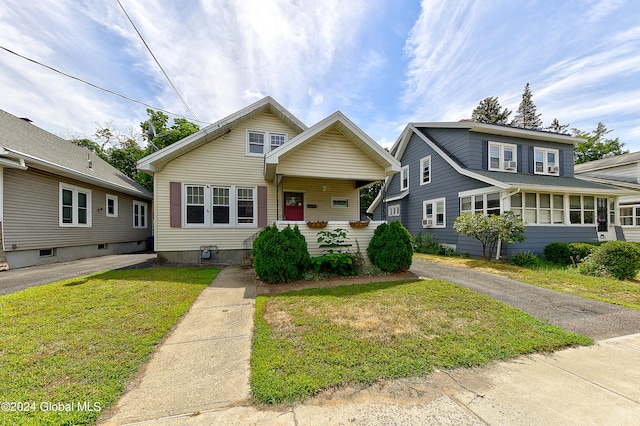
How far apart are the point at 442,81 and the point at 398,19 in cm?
461

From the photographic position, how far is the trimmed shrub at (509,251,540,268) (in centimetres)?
930

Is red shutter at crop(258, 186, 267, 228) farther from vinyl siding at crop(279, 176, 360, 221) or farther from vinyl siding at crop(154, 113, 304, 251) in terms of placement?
vinyl siding at crop(279, 176, 360, 221)

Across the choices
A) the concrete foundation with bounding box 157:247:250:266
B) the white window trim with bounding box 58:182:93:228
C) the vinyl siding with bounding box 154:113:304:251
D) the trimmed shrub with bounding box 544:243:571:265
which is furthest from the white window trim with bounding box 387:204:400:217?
the white window trim with bounding box 58:182:93:228

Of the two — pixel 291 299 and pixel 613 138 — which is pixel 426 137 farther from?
pixel 613 138

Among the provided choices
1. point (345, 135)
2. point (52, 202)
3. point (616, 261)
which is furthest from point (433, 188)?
point (52, 202)

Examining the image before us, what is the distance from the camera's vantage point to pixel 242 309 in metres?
4.80

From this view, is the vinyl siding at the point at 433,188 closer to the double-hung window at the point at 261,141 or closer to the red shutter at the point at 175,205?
the double-hung window at the point at 261,141

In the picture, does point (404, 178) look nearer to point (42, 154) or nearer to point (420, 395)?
point (420, 395)

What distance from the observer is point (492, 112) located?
2994cm

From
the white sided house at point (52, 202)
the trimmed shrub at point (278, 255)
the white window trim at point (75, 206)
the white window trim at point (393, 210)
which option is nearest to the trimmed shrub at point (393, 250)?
the trimmed shrub at point (278, 255)

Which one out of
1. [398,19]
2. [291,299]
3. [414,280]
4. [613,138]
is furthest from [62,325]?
[613,138]

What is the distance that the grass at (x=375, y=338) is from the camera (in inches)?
104

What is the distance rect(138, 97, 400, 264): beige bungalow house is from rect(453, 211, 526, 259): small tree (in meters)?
4.41

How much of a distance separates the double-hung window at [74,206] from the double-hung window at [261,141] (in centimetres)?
808
